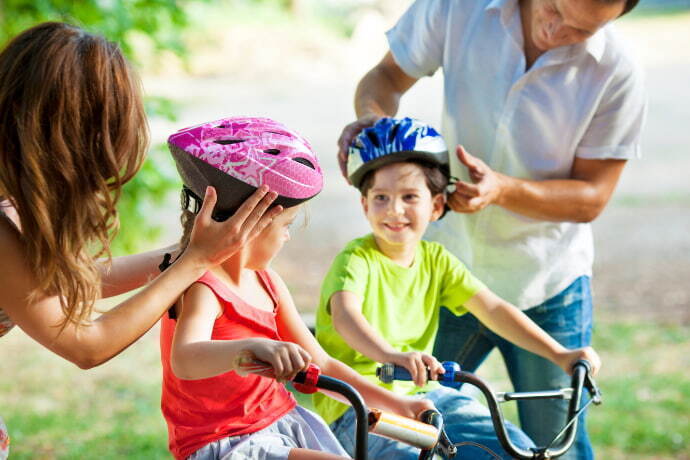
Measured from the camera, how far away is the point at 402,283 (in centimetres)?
336

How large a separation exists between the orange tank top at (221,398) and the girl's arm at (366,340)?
0.36m

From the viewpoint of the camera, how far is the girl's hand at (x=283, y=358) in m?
2.30

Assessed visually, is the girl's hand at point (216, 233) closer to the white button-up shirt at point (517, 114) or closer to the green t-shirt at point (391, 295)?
the green t-shirt at point (391, 295)

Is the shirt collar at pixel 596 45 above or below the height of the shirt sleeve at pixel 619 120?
above

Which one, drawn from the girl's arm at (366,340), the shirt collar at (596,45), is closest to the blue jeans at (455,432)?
the girl's arm at (366,340)

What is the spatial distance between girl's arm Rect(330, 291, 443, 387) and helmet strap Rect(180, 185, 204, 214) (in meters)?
0.66

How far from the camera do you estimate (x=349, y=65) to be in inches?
674

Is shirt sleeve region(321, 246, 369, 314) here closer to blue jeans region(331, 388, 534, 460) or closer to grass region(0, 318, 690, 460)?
blue jeans region(331, 388, 534, 460)

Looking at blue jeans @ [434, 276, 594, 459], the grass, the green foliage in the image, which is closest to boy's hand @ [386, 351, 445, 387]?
blue jeans @ [434, 276, 594, 459]

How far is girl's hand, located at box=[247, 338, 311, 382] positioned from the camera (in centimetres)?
230

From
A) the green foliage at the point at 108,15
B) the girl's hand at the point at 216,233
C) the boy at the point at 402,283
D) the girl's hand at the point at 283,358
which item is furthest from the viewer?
the green foliage at the point at 108,15

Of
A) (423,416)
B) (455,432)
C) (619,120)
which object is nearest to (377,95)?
(619,120)

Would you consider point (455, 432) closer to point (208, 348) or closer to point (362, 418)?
point (362, 418)

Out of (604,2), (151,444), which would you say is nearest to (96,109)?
(604,2)
